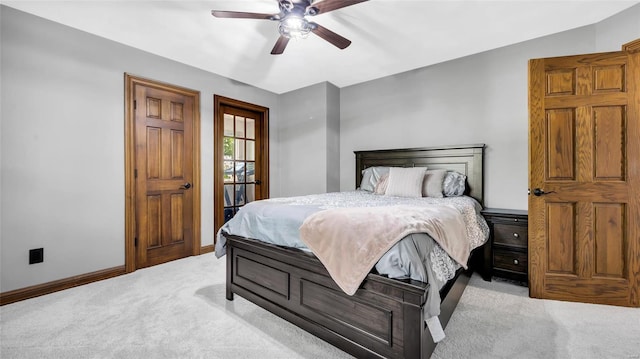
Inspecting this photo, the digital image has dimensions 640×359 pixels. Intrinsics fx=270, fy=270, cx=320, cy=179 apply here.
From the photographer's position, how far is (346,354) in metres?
1.58

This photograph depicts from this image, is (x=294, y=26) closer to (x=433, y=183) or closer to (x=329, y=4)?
(x=329, y=4)

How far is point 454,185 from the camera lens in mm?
3068

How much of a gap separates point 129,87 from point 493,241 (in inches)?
165

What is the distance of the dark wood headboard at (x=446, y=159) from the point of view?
10.2 ft

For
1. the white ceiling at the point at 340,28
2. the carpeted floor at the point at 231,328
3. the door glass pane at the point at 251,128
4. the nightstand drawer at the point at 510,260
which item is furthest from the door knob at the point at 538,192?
the door glass pane at the point at 251,128

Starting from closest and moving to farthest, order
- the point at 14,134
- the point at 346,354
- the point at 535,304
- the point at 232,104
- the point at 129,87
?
the point at 346,354 < the point at 535,304 < the point at 14,134 < the point at 129,87 < the point at 232,104

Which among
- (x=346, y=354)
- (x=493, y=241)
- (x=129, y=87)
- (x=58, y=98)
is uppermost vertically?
(x=129, y=87)

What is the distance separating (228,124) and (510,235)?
3.84m

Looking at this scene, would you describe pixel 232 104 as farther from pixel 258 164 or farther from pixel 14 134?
pixel 14 134

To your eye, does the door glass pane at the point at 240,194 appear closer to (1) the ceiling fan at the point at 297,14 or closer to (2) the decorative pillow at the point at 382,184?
(2) the decorative pillow at the point at 382,184

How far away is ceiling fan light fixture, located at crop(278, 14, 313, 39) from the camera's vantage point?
2.09m

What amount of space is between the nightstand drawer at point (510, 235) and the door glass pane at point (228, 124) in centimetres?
364

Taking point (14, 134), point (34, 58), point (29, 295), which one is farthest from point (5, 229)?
point (34, 58)

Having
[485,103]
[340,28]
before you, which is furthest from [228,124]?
[485,103]
